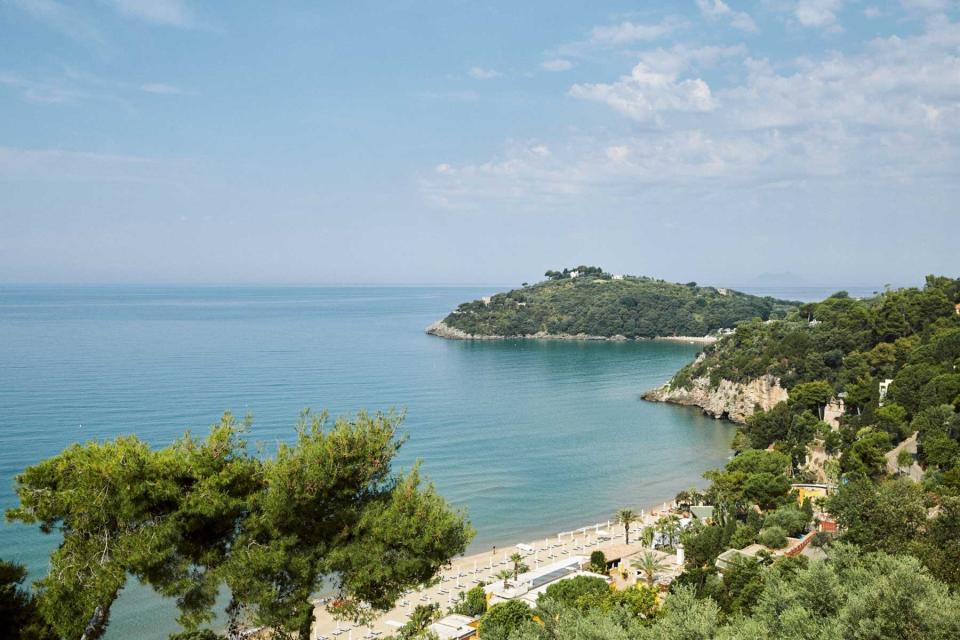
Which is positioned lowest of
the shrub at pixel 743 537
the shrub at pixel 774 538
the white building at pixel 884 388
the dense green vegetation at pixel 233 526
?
the shrub at pixel 743 537

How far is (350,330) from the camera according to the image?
12488 cm

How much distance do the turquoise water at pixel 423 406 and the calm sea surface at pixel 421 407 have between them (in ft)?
0.48

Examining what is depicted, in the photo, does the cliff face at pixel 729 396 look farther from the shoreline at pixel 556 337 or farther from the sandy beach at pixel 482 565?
the shoreline at pixel 556 337

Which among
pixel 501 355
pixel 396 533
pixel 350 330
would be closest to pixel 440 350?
pixel 501 355

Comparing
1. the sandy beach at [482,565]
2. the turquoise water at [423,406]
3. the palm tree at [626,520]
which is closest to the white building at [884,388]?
the turquoise water at [423,406]

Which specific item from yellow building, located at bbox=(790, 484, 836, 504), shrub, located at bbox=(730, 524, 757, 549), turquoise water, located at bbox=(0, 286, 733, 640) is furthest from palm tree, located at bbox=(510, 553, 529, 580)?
yellow building, located at bbox=(790, 484, 836, 504)

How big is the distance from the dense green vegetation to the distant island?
108446 millimetres

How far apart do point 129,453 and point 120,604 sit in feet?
59.9

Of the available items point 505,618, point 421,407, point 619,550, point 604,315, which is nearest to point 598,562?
point 619,550

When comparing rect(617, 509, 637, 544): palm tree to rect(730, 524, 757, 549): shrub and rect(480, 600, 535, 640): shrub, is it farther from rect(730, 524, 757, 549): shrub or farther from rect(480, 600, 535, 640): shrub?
rect(480, 600, 535, 640): shrub

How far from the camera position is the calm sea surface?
119ft

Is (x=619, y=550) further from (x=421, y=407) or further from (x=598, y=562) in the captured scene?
(x=421, y=407)

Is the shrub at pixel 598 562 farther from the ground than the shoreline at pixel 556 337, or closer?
closer

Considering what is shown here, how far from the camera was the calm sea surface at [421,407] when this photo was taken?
36250mm
